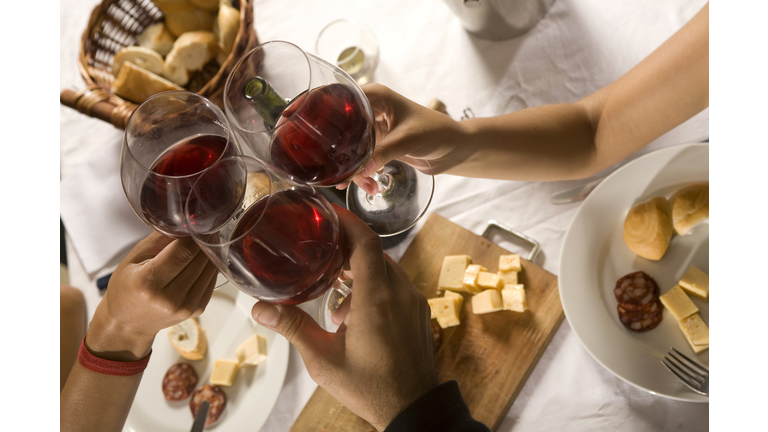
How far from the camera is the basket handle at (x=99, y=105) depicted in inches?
42.8

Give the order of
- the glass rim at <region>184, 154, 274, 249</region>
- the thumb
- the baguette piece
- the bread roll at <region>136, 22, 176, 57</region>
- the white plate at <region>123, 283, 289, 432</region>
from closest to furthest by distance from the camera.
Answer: the glass rim at <region>184, 154, 274, 249</region>, the thumb, the white plate at <region>123, 283, 289, 432</region>, the baguette piece, the bread roll at <region>136, 22, 176, 57</region>

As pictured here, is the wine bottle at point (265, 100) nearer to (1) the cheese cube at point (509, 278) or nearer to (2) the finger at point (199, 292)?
(2) the finger at point (199, 292)

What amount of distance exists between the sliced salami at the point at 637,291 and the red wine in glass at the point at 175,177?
73 cm

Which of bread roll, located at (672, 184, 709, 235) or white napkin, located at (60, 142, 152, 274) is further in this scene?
white napkin, located at (60, 142, 152, 274)

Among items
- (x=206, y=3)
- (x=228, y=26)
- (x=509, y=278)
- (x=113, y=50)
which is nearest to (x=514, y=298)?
(x=509, y=278)

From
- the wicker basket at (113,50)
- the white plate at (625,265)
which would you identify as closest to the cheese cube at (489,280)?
the white plate at (625,265)

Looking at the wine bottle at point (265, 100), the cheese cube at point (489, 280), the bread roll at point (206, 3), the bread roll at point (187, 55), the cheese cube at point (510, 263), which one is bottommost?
the cheese cube at point (489, 280)

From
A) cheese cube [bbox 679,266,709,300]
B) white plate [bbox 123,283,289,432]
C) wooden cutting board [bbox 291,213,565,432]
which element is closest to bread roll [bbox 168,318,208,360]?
white plate [bbox 123,283,289,432]

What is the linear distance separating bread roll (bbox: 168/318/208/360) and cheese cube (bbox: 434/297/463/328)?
0.51 meters

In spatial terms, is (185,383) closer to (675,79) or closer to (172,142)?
(172,142)

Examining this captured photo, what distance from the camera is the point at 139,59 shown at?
120cm

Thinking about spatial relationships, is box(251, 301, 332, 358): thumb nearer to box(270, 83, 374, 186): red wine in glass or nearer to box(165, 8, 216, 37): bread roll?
box(270, 83, 374, 186): red wine in glass

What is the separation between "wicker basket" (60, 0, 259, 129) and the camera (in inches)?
43.1

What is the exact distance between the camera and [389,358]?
0.67 metres
